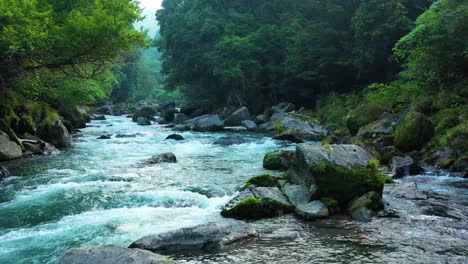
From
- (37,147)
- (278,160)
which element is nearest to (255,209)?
(278,160)

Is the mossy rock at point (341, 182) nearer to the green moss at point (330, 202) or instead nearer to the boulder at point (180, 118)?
the green moss at point (330, 202)

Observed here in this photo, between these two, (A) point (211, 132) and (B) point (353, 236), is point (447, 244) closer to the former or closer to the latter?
(B) point (353, 236)

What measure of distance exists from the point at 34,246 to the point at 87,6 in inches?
575

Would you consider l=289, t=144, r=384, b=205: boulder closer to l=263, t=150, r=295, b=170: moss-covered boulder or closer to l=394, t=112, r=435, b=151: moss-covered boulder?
l=263, t=150, r=295, b=170: moss-covered boulder

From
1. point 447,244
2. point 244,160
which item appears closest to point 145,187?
point 244,160

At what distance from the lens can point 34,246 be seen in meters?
7.52

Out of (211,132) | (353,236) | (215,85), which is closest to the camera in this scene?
(353,236)

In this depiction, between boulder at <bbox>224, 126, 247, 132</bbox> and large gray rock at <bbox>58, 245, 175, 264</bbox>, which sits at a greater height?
boulder at <bbox>224, 126, 247, 132</bbox>

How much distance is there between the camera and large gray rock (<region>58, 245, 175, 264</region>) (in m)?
5.68

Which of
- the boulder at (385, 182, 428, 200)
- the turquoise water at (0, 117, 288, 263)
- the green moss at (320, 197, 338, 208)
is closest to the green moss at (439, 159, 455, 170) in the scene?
the boulder at (385, 182, 428, 200)

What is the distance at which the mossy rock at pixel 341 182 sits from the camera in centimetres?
937

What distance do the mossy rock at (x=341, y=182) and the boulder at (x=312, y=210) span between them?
14.2 inches

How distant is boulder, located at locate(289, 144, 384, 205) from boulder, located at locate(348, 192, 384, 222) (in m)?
0.25

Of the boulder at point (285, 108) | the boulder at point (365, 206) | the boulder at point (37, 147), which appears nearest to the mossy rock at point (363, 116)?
the boulder at point (365, 206)
